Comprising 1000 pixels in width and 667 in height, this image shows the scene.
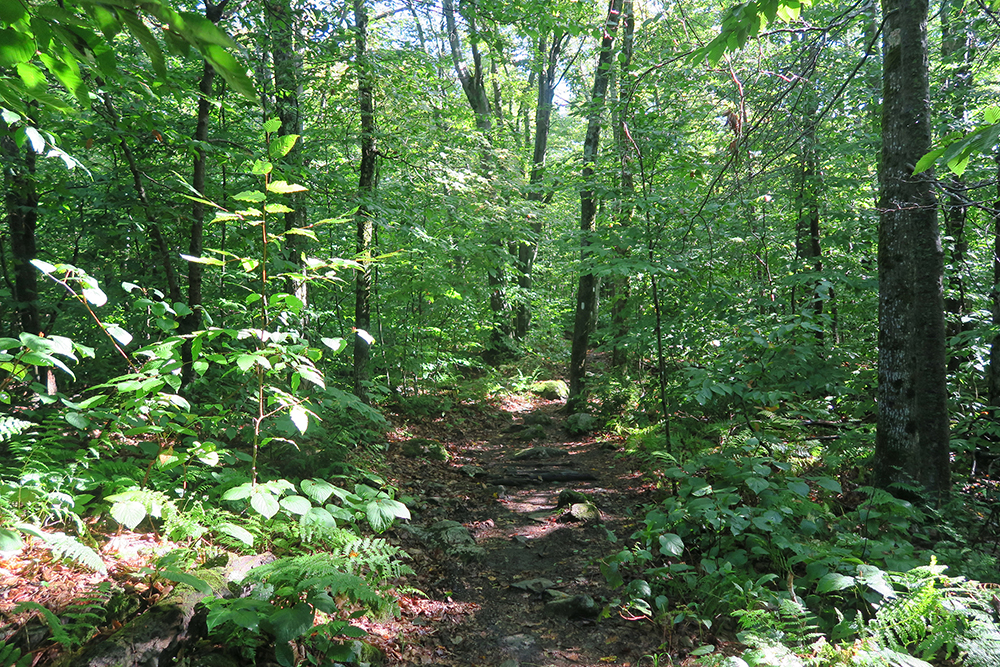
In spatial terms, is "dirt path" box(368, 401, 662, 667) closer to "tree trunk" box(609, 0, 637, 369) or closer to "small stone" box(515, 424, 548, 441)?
"small stone" box(515, 424, 548, 441)

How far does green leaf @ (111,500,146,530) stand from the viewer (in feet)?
7.48

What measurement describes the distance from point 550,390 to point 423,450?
608cm

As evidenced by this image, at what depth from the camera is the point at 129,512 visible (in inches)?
91.7

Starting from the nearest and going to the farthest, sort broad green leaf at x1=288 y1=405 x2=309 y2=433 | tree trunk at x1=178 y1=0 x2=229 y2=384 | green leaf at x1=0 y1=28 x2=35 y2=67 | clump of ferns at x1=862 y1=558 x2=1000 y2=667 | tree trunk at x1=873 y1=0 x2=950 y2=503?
green leaf at x1=0 y1=28 x2=35 y2=67
clump of ferns at x1=862 y1=558 x2=1000 y2=667
broad green leaf at x1=288 y1=405 x2=309 y2=433
tree trunk at x1=873 y1=0 x2=950 y2=503
tree trunk at x1=178 y1=0 x2=229 y2=384

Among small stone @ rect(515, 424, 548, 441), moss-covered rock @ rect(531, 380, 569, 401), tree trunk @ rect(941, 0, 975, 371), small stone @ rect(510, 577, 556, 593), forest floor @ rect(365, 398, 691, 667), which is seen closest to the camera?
forest floor @ rect(365, 398, 691, 667)

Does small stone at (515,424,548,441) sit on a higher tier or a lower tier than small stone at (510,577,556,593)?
higher

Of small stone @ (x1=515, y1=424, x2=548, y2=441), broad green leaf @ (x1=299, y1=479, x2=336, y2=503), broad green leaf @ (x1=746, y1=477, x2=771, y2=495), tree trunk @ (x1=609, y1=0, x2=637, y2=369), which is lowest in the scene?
small stone @ (x1=515, y1=424, x2=548, y2=441)

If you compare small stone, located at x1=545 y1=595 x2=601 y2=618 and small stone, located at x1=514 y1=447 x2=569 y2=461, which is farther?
small stone, located at x1=514 y1=447 x2=569 y2=461

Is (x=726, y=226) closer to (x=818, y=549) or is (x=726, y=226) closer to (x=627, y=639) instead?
(x=818, y=549)

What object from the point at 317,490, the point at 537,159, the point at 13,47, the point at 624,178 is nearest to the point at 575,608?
the point at 317,490

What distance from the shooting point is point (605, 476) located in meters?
6.48

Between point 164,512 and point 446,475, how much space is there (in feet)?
12.2

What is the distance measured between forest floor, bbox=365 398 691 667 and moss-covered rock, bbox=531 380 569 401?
439 centimetres

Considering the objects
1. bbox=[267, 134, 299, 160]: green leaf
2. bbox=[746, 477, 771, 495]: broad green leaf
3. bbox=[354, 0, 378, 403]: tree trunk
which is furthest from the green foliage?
bbox=[354, 0, 378, 403]: tree trunk
